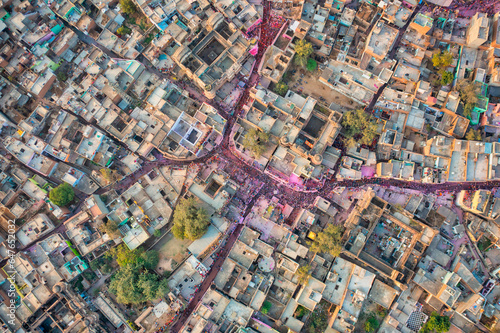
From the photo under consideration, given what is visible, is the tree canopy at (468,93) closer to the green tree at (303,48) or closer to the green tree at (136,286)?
the green tree at (303,48)

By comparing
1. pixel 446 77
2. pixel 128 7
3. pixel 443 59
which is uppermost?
pixel 443 59

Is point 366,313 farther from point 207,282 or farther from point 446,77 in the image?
point 446,77

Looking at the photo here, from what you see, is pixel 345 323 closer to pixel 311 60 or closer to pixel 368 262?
pixel 368 262

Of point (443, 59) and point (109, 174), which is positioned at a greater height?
point (443, 59)

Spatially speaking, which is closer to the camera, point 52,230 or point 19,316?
point 19,316

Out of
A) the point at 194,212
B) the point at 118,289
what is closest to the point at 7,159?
the point at 118,289

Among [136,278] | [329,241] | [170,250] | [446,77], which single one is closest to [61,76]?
[170,250]
